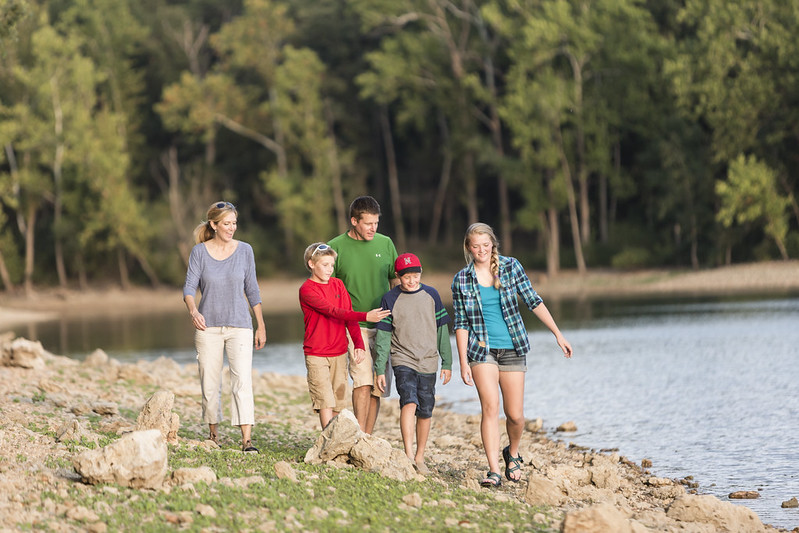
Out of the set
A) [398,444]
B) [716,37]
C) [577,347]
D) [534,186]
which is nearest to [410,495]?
[398,444]

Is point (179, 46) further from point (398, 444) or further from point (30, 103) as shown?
point (398, 444)

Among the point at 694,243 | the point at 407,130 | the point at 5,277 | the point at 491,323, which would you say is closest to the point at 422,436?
the point at 491,323

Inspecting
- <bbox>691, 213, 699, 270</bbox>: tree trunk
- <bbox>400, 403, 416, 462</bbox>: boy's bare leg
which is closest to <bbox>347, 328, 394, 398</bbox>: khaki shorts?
<bbox>400, 403, 416, 462</bbox>: boy's bare leg

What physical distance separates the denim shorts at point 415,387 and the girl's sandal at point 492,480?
699 mm

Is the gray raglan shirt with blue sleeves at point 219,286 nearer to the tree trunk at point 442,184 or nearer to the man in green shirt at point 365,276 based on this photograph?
the man in green shirt at point 365,276

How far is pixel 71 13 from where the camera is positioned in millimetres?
50281

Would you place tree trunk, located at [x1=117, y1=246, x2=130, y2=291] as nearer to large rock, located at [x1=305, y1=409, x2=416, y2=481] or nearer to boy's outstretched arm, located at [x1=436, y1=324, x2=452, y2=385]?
boy's outstretched arm, located at [x1=436, y1=324, x2=452, y2=385]

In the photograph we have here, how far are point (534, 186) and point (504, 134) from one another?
7.32 meters

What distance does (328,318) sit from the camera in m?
7.94

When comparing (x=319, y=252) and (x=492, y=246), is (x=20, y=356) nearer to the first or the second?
(x=319, y=252)

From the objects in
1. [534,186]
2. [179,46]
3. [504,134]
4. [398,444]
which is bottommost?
[398,444]

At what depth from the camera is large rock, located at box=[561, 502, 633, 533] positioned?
232 inches

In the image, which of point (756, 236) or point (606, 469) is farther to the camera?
point (756, 236)

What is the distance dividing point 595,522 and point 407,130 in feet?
155
